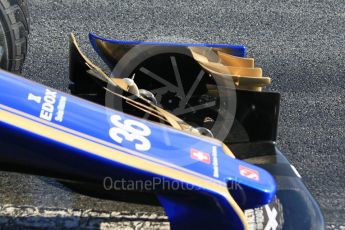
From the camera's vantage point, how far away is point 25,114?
2199mm

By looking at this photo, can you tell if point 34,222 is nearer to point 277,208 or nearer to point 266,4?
point 277,208

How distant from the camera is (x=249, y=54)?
14.3ft

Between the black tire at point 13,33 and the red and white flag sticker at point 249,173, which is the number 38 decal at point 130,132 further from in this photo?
the black tire at point 13,33

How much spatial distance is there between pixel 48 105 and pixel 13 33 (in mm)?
1006

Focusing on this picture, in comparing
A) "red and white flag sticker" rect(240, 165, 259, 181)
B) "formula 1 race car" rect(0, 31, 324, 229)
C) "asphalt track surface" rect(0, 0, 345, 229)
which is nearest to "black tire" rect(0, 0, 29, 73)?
"asphalt track surface" rect(0, 0, 345, 229)

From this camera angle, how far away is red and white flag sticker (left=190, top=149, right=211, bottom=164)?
2.25 meters

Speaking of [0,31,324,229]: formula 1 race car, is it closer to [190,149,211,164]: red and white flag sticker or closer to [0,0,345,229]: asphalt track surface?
[190,149,211,164]: red and white flag sticker

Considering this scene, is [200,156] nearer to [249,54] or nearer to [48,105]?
[48,105]

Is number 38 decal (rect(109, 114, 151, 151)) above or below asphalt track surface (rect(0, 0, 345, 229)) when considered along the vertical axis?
above

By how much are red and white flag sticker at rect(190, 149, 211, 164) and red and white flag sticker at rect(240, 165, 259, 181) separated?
11 cm

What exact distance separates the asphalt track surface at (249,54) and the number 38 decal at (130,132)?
0.64m

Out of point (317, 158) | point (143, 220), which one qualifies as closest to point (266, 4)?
point (317, 158)

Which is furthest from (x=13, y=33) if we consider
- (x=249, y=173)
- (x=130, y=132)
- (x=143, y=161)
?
(x=249, y=173)

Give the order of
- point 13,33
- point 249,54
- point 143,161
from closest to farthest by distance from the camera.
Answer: point 143,161
point 13,33
point 249,54
